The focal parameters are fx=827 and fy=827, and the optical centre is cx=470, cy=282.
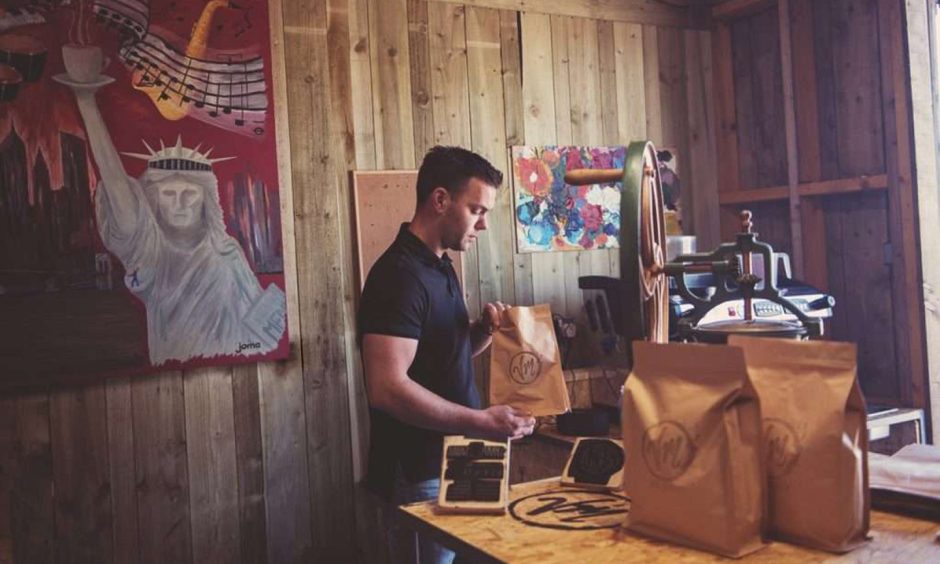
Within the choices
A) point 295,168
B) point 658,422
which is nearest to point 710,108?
point 295,168

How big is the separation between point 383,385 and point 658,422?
839mm

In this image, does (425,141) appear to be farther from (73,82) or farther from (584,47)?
(73,82)

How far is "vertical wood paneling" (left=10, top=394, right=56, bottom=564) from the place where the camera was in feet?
8.06

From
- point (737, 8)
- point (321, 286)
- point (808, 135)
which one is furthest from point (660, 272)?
point (737, 8)

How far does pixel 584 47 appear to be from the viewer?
3537 mm

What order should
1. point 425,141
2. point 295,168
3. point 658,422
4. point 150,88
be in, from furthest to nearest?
point 425,141 → point 295,168 → point 150,88 → point 658,422

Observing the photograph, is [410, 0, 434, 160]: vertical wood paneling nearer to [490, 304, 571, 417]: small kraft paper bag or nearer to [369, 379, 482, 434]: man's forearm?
[369, 379, 482, 434]: man's forearm

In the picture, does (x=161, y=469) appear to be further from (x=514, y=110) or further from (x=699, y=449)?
(x=699, y=449)

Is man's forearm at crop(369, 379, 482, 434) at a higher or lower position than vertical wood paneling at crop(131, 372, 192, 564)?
higher

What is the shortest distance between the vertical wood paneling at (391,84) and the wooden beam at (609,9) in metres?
0.21

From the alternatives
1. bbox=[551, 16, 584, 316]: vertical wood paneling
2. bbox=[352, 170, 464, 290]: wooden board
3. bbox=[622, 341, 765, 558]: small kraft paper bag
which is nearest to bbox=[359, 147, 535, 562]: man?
bbox=[622, 341, 765, 558]: small kraft paper bag

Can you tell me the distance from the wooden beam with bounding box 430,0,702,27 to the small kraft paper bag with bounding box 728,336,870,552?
2436 millimetres

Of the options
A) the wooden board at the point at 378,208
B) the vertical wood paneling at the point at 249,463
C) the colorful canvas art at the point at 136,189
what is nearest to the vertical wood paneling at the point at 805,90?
the wooden board at the point at 378,208

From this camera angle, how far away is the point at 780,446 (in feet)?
3.70
